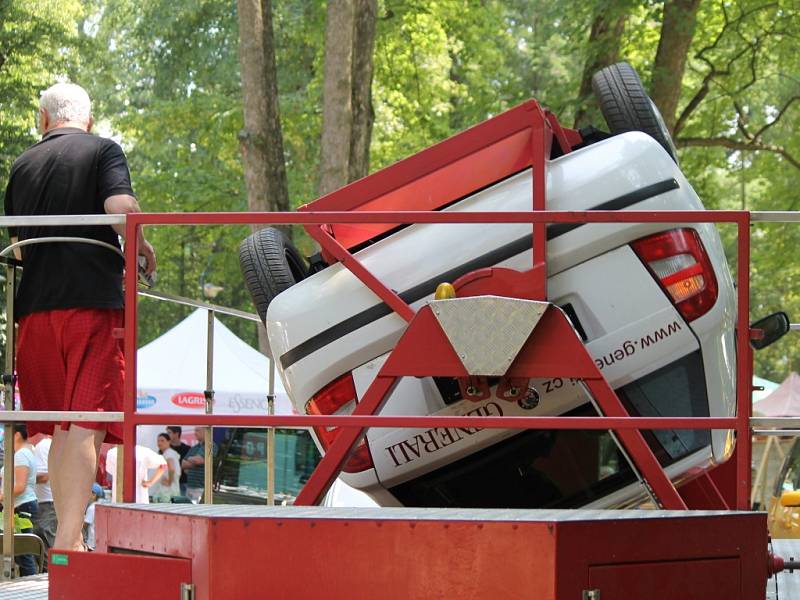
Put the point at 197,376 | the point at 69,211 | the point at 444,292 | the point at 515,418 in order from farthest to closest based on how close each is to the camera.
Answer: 1. the point at 197,376
2. the point at 69,211
3. the point at 444,292
4. the point at 515,418

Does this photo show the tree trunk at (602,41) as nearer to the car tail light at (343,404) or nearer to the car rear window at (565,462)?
the car rear window at (565,462)

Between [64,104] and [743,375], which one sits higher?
[64,104]

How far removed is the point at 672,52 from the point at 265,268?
12.7m

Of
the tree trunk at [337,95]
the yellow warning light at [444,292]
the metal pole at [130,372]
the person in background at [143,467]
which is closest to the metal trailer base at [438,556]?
the metal pole at [130,372]

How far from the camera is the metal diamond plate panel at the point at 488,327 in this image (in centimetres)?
404

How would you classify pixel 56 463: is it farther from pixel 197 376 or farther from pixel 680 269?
pixel 197 376

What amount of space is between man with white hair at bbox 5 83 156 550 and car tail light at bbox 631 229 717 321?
199 cm

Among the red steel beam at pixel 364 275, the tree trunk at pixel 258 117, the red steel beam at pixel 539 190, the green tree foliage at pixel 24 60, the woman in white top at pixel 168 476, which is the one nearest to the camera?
the red steel beam at pixel 539 190

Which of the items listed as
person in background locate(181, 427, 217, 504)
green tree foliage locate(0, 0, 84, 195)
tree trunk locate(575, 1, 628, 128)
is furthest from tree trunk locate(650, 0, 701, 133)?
green tree foliage locate(0, 0, 84, 195)

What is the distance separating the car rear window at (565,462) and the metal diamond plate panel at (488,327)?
73 centimetres

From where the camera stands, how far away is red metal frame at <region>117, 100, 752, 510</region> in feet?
13.3

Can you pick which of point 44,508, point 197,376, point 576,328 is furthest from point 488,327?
point 197,376

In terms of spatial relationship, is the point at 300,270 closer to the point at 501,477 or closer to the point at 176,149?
Answer: the point at 501,477

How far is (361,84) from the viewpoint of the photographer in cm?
1431
